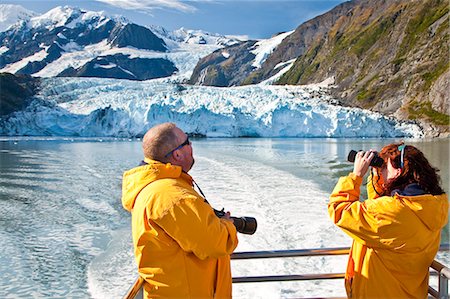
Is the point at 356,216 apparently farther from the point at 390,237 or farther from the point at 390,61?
the point at 390,61

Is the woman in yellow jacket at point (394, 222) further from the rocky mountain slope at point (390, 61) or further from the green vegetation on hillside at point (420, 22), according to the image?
the green vegetation on hillside at point (420, 22)

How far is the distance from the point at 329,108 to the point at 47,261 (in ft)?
134

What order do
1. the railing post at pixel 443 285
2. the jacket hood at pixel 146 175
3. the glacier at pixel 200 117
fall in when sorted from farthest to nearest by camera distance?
the glacier at pixel 200 117 → the railing post at pixel 443 285 → the jacket hood at pixel 146 175

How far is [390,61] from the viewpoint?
77.4m

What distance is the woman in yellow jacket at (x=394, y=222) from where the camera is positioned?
6.08 feet

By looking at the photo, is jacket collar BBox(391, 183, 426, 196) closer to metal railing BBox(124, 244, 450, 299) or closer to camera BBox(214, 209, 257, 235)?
metal railing BBox(124, 244, 450, 299)

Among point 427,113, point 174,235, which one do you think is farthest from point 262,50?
point 174,235

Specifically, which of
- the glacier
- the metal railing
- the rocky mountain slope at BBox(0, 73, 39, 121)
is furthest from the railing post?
the rocky mountain slope at BBox(0, 73, 39, 121)

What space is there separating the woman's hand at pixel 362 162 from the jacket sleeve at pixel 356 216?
0.03 m

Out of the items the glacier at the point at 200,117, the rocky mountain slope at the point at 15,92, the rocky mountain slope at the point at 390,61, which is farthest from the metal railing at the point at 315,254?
the rocky mountain slope at the point at 390,61

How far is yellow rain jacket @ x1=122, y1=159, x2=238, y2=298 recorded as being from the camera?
64.7 inches

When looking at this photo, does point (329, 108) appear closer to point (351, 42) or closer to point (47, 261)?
point (47, 261)

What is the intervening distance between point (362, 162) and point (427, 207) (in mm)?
347

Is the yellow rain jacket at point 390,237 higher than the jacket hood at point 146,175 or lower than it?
lower
